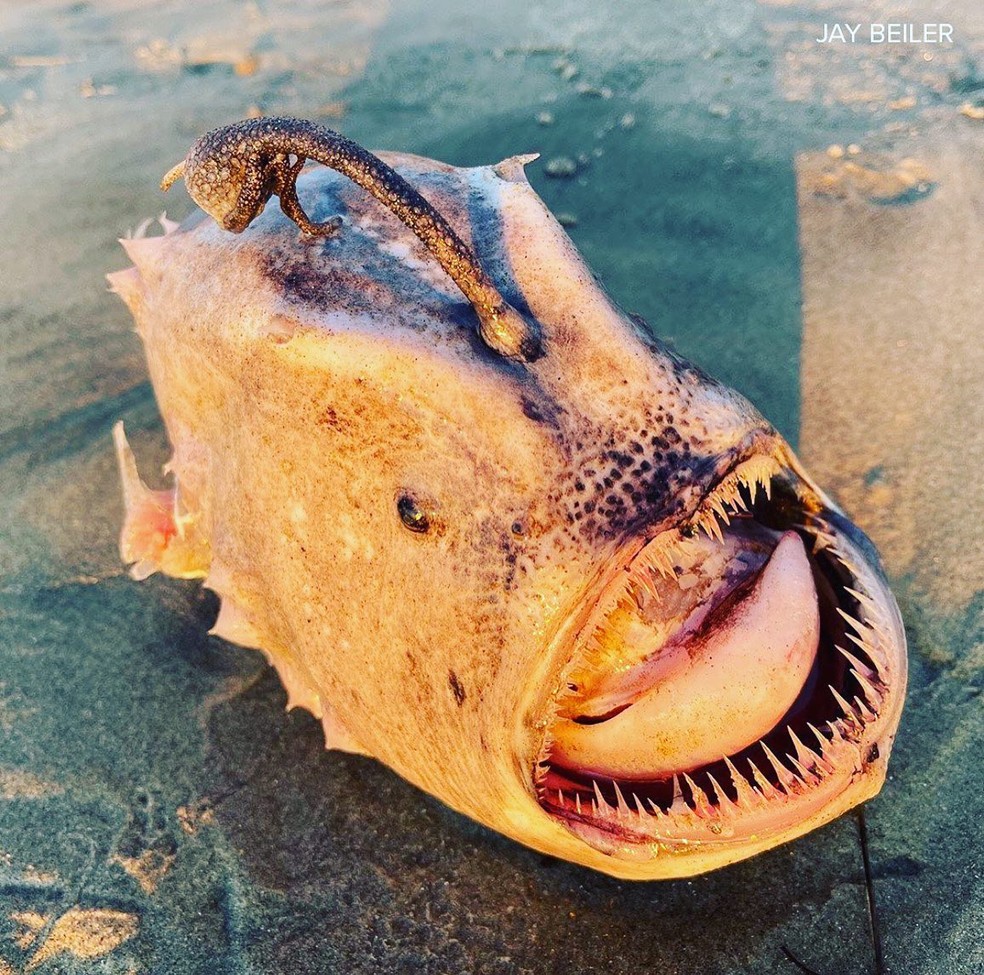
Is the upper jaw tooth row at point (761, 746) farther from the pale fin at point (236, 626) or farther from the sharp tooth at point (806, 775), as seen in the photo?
the pale fin at point (236, 626)

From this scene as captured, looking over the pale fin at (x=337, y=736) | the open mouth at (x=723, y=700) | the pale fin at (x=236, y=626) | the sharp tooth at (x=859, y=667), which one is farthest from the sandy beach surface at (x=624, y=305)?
the sharp tooth at (x=859, y=667)

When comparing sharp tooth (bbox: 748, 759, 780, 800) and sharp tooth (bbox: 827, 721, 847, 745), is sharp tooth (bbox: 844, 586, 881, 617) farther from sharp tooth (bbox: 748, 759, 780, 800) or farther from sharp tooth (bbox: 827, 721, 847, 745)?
sharp tooth (bbox: 748, 759, 780, 800)

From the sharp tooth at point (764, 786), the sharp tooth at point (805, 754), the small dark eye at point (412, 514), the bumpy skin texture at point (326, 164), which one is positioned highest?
the bumpy skin texture at point (326, 164)

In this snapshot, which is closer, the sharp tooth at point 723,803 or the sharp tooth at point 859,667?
the sharp tooth at point 723,803

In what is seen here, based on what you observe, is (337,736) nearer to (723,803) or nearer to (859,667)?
(723,803)

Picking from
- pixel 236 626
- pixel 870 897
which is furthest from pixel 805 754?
pixel 236 626

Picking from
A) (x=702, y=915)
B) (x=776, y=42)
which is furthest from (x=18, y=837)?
(x=776, y=42)
